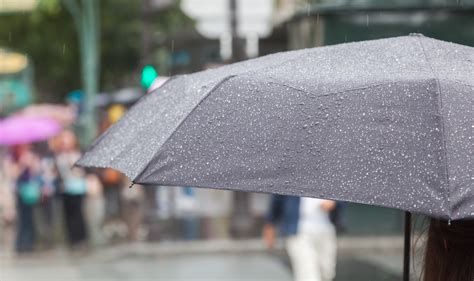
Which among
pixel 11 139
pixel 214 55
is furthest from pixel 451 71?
pixel 214 55

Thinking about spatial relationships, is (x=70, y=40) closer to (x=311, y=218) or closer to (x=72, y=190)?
(x=72, y=190)

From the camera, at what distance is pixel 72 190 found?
13367mm

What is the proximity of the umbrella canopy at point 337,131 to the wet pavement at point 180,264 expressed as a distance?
7.32 metres

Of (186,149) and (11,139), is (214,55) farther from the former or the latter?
(186,149)

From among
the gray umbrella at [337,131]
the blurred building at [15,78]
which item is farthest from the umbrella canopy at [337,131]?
the blurred building at [15,78]

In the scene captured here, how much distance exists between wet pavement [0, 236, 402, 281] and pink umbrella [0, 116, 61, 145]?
2264 millimetres

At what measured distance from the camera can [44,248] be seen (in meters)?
13.7

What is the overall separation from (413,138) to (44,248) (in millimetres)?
11637

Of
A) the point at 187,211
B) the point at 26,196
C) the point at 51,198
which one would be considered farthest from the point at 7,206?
the point at 187,211

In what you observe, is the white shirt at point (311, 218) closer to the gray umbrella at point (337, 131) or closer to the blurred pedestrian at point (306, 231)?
the blurred pedestrian at point (306, 231)

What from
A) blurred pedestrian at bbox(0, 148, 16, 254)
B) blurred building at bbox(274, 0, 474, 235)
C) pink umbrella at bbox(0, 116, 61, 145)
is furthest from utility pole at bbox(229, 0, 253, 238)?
blurred pedestrian at bbox(0, 148, 16, 254)

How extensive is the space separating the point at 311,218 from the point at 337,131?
18.2 feet

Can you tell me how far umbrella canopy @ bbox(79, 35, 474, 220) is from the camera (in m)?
2.62

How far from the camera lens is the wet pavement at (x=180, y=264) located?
11.4m
